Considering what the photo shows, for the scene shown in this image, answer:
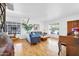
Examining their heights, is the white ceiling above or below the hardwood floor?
above

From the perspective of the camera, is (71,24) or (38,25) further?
(38,25)

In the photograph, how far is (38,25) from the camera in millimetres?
2086

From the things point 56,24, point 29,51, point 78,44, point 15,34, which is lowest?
point 29,51

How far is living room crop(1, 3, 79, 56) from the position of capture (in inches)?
77.6

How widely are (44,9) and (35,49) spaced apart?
0.79 m

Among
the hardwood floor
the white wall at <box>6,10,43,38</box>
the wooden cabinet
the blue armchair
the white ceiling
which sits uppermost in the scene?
the white ceiling

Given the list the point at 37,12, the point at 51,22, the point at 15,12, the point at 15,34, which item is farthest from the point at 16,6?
the point at 51,22

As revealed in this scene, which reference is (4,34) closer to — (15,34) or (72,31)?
(15,34)

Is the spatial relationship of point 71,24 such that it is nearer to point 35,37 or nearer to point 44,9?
point 44,9

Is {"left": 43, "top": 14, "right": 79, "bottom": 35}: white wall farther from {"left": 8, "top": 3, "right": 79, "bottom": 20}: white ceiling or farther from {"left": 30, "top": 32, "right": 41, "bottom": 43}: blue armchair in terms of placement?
{"left": 30, "top": 32, "right": 41, "bottom": 43}: blue armchair

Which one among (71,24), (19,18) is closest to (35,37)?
(19,18)

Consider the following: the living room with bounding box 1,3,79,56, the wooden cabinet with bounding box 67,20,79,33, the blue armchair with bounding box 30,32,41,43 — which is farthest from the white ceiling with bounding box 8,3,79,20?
the blue armchair with bounding box 30,32,41,43

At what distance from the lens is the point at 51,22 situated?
2113mm

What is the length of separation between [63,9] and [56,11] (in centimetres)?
14
